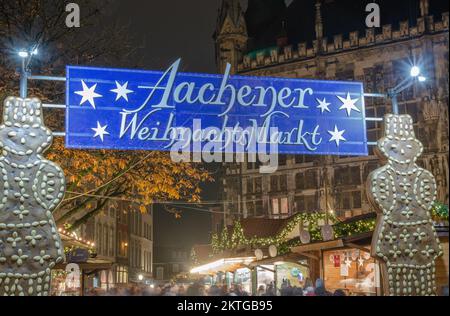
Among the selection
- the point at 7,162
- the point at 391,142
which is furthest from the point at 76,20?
the point at 391,142

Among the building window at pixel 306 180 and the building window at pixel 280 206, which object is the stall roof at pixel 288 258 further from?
the building window at pixel 280 206

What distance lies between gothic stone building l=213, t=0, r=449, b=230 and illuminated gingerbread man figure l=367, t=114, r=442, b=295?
129 feet

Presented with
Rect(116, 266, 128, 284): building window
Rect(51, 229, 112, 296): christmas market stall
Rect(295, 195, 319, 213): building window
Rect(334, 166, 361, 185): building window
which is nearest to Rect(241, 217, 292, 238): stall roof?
Rect(51, 229, 112, 296): christmas market stall

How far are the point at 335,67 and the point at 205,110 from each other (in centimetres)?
4818

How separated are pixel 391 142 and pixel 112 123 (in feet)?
15.8

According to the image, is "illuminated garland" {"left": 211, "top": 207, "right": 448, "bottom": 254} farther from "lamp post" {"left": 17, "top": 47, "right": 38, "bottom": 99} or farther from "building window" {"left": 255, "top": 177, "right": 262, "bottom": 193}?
"building window" {"left": 255, "top": 177, "right": 262, "bottom": 193}

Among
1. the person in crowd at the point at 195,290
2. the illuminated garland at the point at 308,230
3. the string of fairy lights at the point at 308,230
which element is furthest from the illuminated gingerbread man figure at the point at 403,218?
the person in crowd at the point at 195,290

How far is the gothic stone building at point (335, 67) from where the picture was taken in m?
53.9

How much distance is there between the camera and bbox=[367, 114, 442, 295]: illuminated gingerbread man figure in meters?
11.1

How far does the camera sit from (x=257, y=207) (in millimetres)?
59250

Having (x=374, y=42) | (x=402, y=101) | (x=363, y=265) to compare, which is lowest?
(x=363, y=265)

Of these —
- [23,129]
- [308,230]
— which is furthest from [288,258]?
[23,129]
